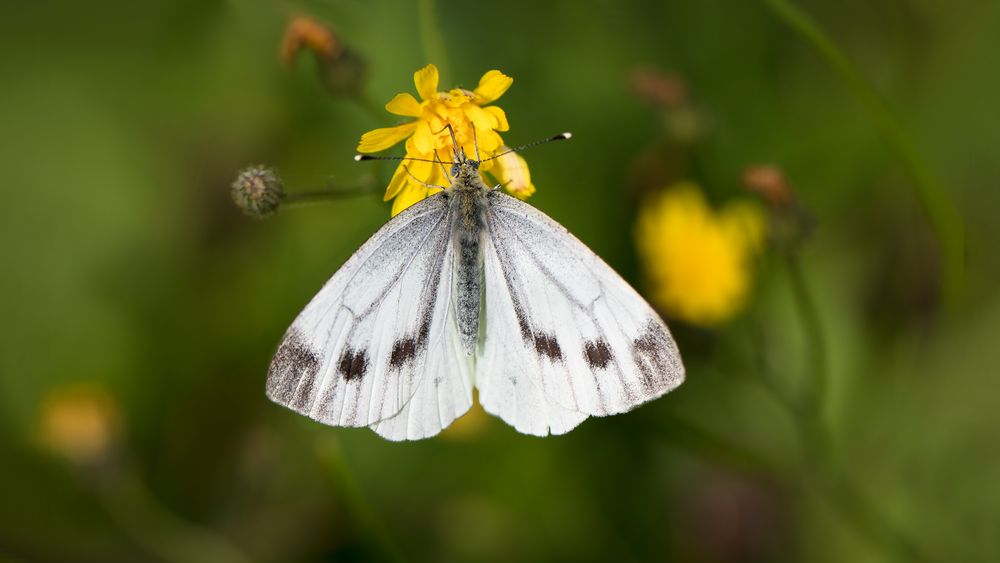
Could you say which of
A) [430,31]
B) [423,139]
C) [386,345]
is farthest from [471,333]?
[430,31]

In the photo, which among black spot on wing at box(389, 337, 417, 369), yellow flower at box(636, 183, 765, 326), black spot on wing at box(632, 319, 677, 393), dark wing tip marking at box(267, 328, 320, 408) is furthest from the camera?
yellow flower at box(636, 183, 765, 326)

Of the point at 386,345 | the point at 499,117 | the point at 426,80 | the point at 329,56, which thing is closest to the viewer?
the point at 386,345

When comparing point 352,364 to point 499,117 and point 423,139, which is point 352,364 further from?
point 499,117

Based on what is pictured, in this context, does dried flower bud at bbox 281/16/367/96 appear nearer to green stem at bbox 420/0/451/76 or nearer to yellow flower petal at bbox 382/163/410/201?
green stem at bbox 420/0/451/76

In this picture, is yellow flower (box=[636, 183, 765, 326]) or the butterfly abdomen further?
yellow flower (box=[636, 183, 765, 326])

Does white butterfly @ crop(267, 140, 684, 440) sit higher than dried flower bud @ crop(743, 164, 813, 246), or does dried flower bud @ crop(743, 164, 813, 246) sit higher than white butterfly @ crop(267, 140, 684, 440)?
dried flower bud @ crop(743, 164, 813, 246)

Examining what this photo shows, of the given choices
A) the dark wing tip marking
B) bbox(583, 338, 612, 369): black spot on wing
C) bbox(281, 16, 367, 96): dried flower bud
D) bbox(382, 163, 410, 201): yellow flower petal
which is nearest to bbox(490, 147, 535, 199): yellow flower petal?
bbox(382, 163, 410, 201): yellow flower petal
